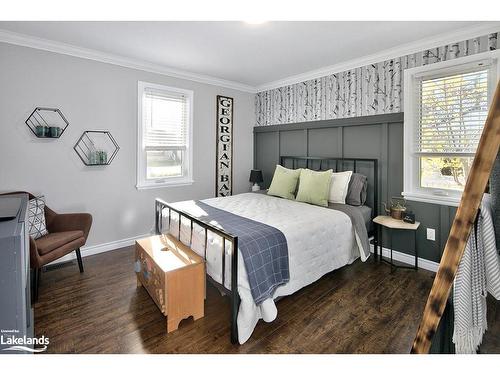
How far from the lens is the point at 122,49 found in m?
3.20

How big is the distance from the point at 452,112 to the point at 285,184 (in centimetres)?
200

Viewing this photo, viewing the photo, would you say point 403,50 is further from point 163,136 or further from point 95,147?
point 95,147

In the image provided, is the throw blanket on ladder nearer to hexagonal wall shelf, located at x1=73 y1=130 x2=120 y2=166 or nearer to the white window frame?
the white window frame

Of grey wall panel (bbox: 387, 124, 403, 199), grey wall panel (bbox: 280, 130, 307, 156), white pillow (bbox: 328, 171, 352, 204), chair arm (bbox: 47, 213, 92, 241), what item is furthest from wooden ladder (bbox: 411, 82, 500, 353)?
grey wall panel (bbox: 280, 130, 307, 156)

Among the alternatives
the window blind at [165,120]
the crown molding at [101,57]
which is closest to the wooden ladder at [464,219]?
the window blind at [165,120]

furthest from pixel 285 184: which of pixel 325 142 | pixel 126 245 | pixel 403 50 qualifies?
pixel 126 245

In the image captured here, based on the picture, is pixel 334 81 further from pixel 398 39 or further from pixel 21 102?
pixel 21 102

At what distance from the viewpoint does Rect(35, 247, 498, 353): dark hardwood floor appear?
1850mm

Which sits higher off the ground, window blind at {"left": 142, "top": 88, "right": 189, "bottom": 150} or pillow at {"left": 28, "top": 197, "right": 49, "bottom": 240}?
window blind at {"left": 142, "top": 88, "right": 189, "bottom": 150}

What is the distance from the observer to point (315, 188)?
11.0 feet

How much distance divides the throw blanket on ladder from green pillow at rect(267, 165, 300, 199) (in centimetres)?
259

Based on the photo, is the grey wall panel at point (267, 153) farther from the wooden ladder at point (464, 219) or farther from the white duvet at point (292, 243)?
the wooden ladder at point (464, 219)

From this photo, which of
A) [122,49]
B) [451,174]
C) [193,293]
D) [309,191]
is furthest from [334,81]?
[193,293]

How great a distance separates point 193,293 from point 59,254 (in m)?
1.51
